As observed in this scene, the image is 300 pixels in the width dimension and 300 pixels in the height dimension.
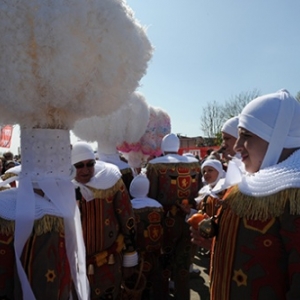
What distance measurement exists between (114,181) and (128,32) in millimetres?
1508

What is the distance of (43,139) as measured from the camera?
6.22ft

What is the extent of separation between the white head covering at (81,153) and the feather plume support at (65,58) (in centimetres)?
93

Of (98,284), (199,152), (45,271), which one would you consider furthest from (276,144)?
A: (199,152)

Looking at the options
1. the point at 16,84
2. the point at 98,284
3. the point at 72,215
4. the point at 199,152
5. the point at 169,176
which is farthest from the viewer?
the point at 199,152

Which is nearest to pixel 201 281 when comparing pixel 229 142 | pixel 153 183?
pixel 153 183

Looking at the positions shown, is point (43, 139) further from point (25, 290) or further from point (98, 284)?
point (98, 284)

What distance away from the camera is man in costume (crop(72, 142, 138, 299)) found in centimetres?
287

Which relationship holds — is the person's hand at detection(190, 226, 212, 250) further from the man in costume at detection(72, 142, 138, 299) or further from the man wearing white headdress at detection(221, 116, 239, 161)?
the man wearing white headdress at detection(221, 116, 239, 161)

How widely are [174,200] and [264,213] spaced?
3034mm

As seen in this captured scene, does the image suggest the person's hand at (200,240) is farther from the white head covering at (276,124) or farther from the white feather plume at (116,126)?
the white feather plume at (116,126)

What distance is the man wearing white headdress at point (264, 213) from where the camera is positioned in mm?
1536

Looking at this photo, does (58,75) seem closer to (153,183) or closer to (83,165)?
(83,165)

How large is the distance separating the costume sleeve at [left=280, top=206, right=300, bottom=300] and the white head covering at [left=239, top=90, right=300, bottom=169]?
0.99 ft

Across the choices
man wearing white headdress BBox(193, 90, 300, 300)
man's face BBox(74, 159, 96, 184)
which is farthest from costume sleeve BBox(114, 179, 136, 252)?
man wearing white headdress BBox(193, 90, 300, 300)
